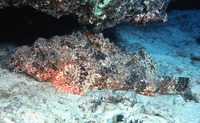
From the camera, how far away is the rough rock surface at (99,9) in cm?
290

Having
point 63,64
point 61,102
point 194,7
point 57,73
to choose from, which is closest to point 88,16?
point 63,64

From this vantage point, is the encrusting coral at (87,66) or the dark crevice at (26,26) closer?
the encrusting coral at (87,66)

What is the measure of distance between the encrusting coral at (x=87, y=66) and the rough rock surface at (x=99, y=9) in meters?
0.77

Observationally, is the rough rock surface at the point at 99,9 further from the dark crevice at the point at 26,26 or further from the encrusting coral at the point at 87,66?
the dark crevice at the point at 26,26

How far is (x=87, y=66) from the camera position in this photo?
12.8 ft

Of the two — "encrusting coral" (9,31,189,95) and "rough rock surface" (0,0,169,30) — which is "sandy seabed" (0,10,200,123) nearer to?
"encrusting coral" (9,31,189,95)

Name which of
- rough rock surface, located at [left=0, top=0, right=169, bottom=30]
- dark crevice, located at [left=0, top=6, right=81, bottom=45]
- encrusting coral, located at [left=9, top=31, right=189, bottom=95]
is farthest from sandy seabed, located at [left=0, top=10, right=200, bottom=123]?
Answer: rough rock surface, located at [left=0, top=0, right=169, bottom=30]

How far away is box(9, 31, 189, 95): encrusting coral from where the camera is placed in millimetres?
3666

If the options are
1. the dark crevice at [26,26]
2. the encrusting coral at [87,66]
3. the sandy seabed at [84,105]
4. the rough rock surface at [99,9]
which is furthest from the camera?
the dark crevice at [26,26]

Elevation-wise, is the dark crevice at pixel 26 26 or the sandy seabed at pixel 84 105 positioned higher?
the dark crevice at pixel 26 26

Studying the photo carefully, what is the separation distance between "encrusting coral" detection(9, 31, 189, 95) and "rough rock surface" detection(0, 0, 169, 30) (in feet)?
2.52

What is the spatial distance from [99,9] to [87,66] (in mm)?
1442

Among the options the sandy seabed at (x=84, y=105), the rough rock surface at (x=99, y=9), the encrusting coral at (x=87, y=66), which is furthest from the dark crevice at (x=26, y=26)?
the rough rock surface at (x=99, y=9)

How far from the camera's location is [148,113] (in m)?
3.21
